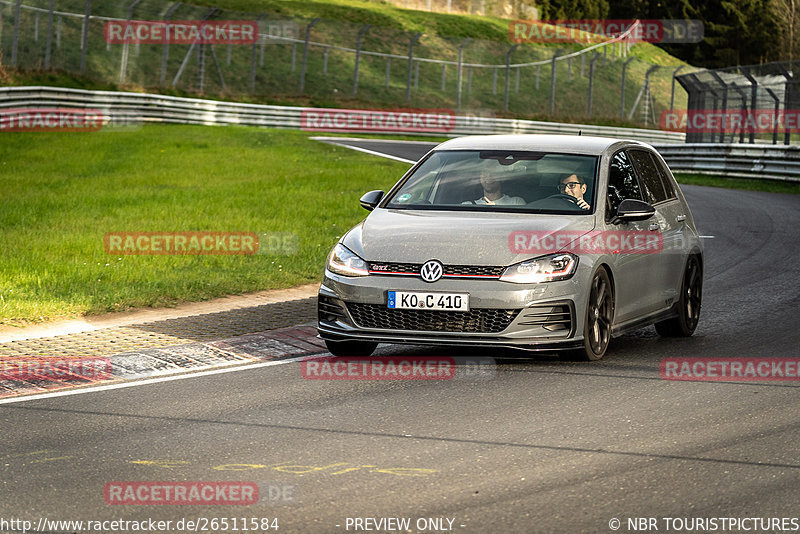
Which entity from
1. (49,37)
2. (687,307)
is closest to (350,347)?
(687,307)

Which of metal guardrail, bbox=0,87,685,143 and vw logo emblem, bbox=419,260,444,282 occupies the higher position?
vw logo emblem, bbox=419,260,444,282

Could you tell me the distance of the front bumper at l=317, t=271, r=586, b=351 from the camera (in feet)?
28.0

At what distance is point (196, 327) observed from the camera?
10719 millimetres

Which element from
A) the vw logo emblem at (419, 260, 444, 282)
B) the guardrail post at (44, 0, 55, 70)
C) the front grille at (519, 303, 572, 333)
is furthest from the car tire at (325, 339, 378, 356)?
the guardrail post at (44, 0, 55, 70)

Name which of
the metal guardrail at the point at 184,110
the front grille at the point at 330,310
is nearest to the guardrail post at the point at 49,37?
the metal guardrail at the point at 184,110

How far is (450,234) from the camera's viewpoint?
8.88 metres

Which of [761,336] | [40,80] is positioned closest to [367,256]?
[761,336]

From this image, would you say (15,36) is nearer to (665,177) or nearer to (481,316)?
(665,177)

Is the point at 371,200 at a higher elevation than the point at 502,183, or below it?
below

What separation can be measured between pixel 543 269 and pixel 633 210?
3.80 ft

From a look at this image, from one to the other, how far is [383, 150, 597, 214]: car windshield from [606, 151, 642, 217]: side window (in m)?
0.19

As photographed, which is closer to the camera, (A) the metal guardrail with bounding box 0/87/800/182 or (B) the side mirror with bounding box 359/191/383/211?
(B) the side mirror with bounding box 359/191/383/211

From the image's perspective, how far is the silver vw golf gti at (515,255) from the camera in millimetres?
8594

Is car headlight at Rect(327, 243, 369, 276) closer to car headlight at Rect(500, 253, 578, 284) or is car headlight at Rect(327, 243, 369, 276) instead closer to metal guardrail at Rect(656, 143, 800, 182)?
car headlight at Rect(500, 253, 578, 284)
